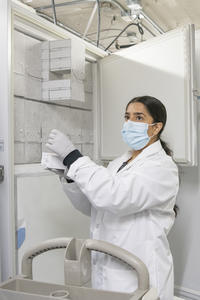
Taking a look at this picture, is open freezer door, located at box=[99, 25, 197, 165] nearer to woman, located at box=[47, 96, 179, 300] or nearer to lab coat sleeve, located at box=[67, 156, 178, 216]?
woman, located at box=[47, 96, 179, 300]

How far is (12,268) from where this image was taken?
144 cm

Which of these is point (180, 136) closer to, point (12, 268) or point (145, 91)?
point (145, 91)

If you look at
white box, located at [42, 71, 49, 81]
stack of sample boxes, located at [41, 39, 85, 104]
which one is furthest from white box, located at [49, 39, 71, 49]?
white box, located at [42, 71, 49, 81]

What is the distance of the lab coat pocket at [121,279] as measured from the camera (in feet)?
4.15

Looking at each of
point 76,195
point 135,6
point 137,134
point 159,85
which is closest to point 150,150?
point 137,134

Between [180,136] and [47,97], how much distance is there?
0.70m

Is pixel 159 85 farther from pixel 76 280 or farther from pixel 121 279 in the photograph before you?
pixel 76 280

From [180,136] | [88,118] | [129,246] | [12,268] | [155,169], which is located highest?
[88,118]

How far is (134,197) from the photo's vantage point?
4.08 ft

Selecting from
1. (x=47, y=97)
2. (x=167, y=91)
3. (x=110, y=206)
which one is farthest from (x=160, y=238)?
(x=47, y=97)

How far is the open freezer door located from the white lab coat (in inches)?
10.7

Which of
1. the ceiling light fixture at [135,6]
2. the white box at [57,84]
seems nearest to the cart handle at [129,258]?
the white box at [57,84]

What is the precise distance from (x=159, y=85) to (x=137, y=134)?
45cm

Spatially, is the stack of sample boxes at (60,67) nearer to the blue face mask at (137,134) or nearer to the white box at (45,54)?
the white box at (45,54)
